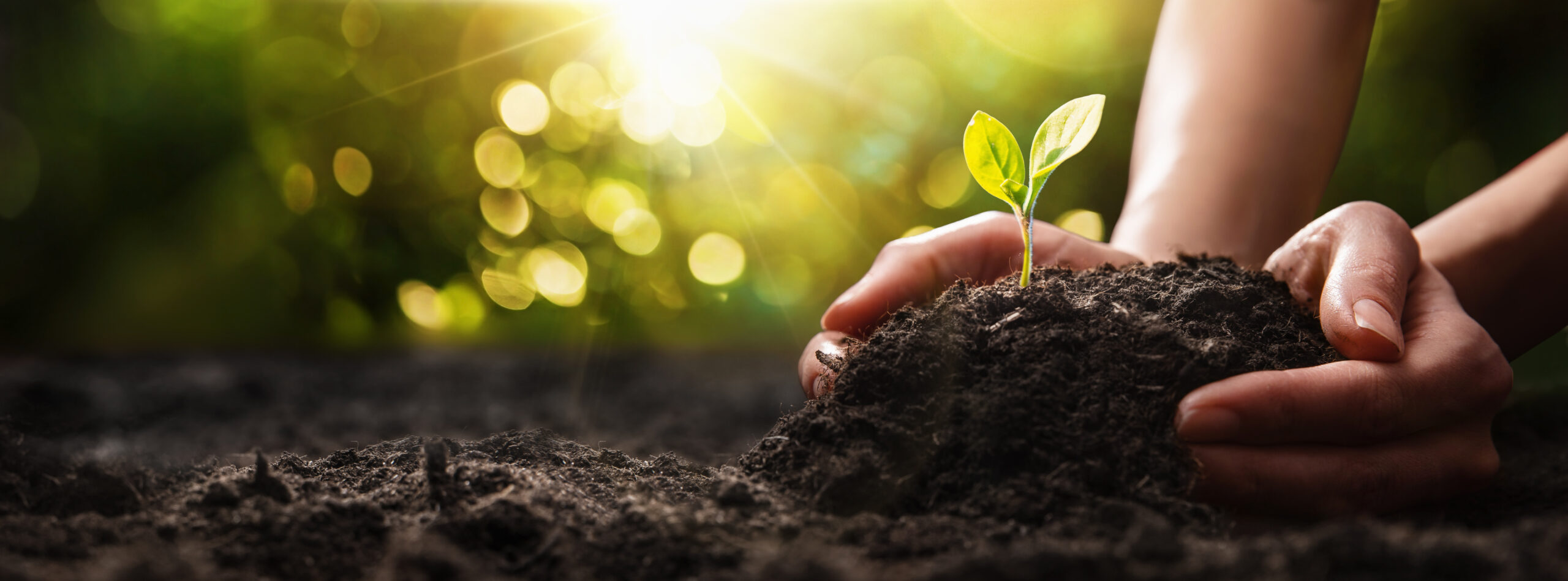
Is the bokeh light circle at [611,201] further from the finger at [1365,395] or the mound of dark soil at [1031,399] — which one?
the finger at [1365,395]

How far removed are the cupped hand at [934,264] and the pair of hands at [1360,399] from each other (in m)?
0.04

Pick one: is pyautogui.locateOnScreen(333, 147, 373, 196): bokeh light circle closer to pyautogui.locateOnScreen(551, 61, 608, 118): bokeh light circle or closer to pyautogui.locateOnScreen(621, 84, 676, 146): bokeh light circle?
pyautogui.locateOnScreen(551, 61, 608, 118): bokeh light circle

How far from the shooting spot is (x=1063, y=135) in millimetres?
866

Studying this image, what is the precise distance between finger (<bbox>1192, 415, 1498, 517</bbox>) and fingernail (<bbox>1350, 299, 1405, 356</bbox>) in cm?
11

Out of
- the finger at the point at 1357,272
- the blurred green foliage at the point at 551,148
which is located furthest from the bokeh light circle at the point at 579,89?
the finger at the point at 1357,272

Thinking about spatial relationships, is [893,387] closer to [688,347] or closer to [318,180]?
[688,347]

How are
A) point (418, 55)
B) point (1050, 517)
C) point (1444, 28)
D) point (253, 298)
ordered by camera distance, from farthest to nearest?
1. point (253, 298)
2. point (418, 55)
3. point (1444, 28)
4. point (1050, 517)

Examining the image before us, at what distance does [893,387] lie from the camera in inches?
30.3

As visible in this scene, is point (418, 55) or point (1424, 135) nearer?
point (1424, 135)

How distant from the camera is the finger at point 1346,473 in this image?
2.31 ft

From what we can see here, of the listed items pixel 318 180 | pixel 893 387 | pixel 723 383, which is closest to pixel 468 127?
pixel 318 180

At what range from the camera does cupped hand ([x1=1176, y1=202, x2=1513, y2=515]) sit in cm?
70

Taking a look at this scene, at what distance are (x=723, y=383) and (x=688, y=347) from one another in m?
0.57

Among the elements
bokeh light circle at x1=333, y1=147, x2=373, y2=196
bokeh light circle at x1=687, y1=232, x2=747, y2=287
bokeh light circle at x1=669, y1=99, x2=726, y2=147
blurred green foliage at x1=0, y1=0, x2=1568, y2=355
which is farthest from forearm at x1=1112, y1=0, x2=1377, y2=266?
bokeh light circle at x1=333, y1=147, x2=373, y2=196
